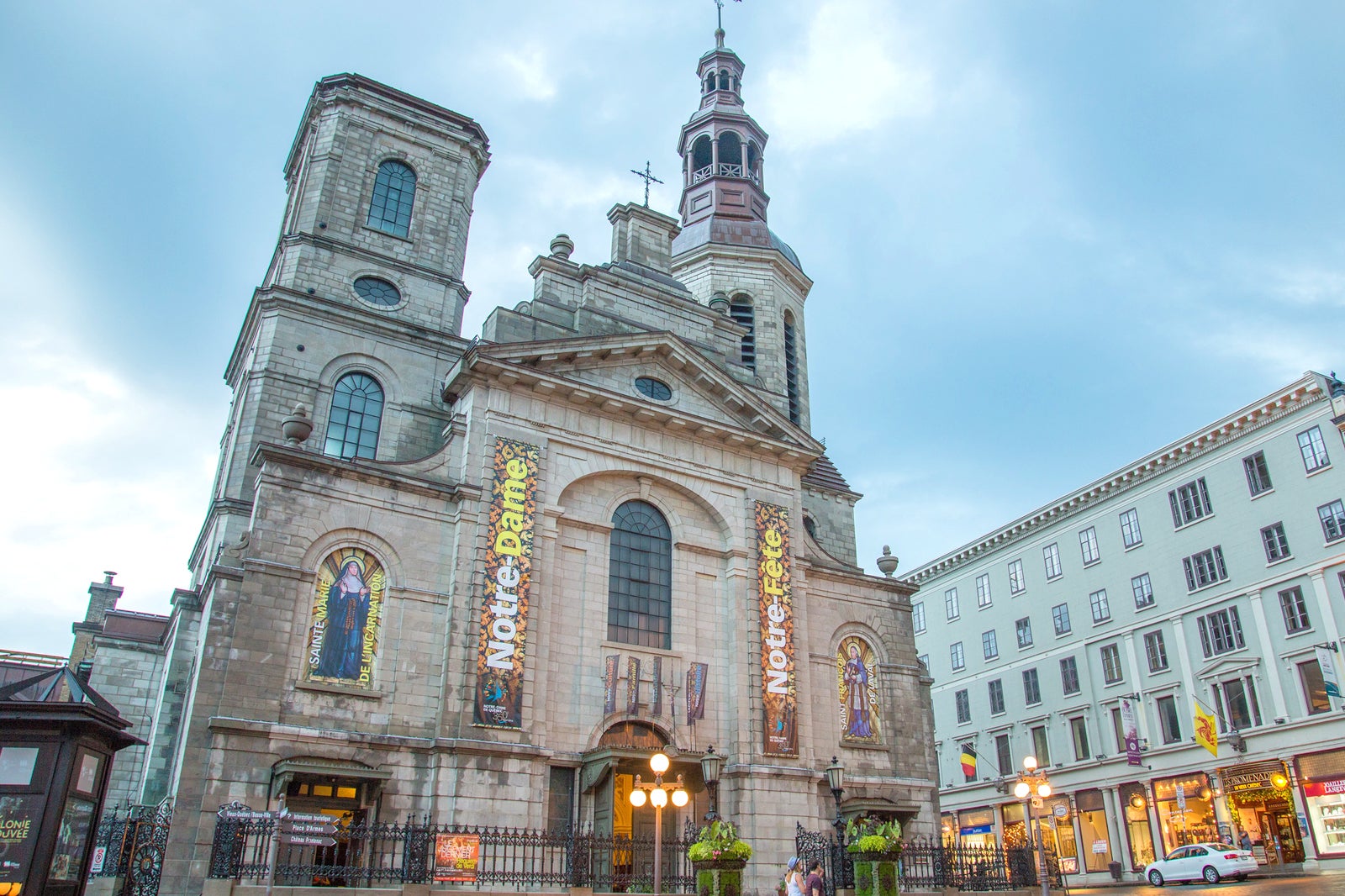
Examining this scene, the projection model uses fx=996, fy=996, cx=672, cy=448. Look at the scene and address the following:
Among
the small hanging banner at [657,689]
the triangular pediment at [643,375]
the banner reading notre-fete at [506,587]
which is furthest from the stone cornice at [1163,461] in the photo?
the banner reading notre-fete at [506,587]

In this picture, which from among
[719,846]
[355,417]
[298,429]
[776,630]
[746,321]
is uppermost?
[746,321]

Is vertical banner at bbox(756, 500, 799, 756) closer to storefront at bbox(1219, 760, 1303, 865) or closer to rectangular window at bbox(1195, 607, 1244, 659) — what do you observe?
storefront at bbox(1219, 760, 1303, 865)

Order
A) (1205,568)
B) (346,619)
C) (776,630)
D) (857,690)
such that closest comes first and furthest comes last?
1. (346,619)
2. (776,630)
3. (857,690)
4. (1205,568)

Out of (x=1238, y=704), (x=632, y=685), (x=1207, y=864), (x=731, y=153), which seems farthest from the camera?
(x=731, y=153)

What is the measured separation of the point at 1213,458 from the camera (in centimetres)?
3856

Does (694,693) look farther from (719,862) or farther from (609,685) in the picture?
(719,862)

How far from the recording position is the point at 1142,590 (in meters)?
41.0

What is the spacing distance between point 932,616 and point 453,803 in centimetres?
3871

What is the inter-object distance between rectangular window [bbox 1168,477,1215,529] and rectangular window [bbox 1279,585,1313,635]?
466 cm

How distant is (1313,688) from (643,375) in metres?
24.8

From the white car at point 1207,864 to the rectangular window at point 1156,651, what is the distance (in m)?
9.78

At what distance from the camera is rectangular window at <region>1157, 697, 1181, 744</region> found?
3806cm

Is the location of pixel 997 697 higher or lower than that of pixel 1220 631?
lower

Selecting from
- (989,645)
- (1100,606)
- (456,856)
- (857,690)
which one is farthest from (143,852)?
(989,645)
